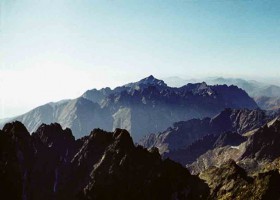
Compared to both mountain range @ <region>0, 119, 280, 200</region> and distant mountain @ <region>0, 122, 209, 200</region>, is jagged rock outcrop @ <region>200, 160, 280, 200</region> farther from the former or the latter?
distant mountain @ <region>0, 122, 209, 200</region>

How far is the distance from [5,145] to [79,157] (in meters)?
39.7

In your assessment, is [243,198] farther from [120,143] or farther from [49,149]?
[49,149]

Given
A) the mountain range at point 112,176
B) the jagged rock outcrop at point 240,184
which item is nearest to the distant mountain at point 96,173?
the mountain range at point 112,176

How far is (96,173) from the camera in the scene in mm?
139875

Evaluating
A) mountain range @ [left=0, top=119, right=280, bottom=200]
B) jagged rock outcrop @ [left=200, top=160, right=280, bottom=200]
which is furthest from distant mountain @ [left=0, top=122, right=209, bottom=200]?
jagged rock outcrop @ [left=200, top=160, right=280, bottom=200]

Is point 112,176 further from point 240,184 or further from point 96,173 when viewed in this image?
point 240,184

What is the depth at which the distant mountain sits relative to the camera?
12912 cm

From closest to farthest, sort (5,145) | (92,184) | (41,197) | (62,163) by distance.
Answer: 1. (92,184)
2. (5,145)
3. (41,197)
4. (62,163)

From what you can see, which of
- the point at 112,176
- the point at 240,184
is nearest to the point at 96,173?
the point at 112,176

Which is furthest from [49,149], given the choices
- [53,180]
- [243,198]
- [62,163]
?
[243,198]

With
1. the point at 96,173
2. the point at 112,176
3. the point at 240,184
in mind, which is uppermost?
the point at 112,176

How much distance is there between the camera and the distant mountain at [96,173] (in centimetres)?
12912

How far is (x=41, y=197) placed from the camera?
161125mm

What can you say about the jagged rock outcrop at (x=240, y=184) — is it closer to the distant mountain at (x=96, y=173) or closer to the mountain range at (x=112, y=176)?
the mountain range at (x=112, y=176)
